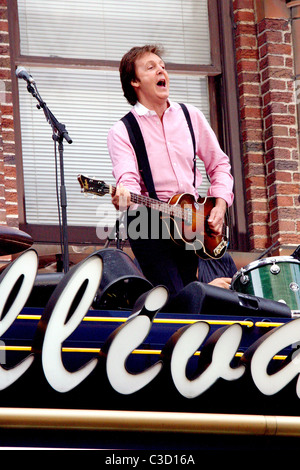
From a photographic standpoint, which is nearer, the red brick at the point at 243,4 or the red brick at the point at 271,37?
the red brick at the point at 271,37

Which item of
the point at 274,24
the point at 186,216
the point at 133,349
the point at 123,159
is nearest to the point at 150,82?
the point at 123,159

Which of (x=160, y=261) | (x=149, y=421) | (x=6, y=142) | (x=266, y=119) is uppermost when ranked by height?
(x=266, y=119)

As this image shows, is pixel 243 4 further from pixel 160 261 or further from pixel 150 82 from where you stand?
pixel 160 261

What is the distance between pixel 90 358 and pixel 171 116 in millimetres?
1821

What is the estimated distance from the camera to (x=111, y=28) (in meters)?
7.85

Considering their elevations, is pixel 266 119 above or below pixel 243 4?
below

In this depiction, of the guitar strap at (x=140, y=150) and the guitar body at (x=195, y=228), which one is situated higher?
the guitar strap at (x=140, y=150)

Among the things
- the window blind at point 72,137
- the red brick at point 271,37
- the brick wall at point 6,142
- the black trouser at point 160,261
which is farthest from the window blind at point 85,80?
the black trouser at point 160,261

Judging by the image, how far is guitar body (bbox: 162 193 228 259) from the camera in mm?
5992

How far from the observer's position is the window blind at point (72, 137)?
750 cm

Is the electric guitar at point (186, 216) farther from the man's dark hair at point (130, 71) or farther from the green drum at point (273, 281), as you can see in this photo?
the man's dark hair at point (130, 71)

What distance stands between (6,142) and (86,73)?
0.82 meters

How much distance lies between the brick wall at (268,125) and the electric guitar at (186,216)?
1.48 meters
